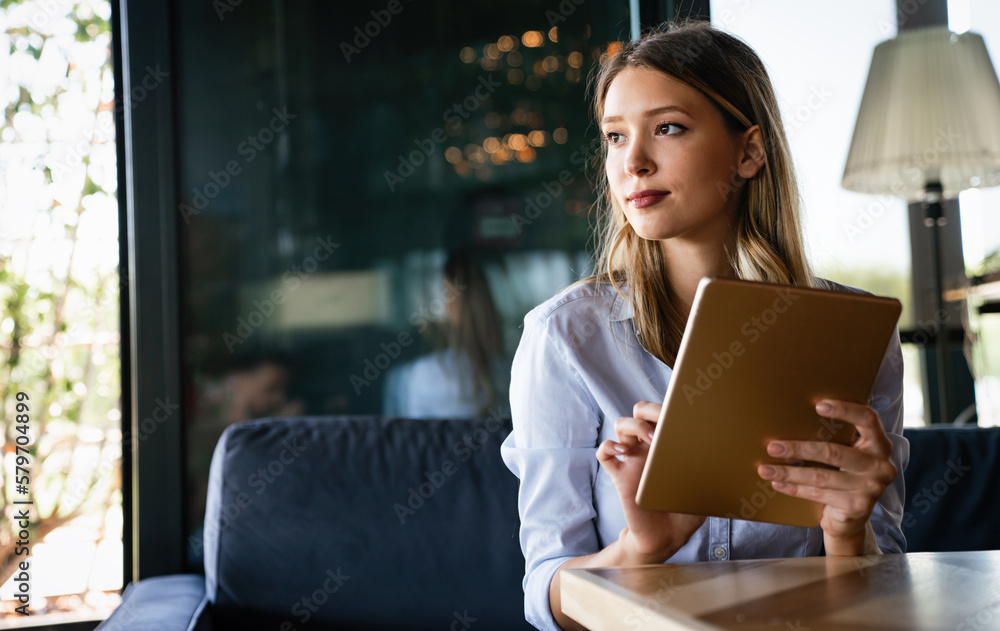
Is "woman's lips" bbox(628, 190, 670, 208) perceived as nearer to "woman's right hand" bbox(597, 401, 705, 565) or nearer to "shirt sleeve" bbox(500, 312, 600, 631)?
"shirt sleeve" bbox(500, 312, 600, 631)

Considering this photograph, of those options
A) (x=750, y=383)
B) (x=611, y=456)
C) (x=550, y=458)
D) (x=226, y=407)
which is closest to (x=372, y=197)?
(x=226, y=407)

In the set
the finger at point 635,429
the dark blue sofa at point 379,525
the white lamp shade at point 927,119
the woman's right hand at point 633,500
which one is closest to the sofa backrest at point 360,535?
the dark blue sofa at point 379,525

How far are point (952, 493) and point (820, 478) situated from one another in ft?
3.03

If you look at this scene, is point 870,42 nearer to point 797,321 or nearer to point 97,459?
point 797,321

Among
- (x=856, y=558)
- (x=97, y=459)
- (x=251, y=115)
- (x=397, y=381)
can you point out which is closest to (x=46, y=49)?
(x=251, y=115)

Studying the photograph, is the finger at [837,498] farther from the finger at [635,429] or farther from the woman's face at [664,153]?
the woman's face at [664,153]

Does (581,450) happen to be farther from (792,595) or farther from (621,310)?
(792,595)

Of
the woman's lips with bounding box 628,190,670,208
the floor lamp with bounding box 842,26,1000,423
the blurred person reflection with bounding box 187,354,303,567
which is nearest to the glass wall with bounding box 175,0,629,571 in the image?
the blurred person reflection with bounding box 187,354,303,567

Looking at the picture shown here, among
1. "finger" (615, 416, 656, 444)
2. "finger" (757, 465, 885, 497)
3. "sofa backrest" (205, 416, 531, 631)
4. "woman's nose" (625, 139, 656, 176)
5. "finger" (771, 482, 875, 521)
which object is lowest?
"sofa backrest" (205, 416, 531, 631)

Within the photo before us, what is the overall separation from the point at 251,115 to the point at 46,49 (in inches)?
18.9

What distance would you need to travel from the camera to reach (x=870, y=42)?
235 centimetres

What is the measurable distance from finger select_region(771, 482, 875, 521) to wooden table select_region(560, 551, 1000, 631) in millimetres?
58

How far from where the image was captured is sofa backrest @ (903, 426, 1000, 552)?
147 cm

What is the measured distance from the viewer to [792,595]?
631 millimetres
